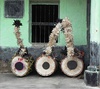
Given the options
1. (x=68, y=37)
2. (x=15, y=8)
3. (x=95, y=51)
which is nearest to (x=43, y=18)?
(x=15, y=8)

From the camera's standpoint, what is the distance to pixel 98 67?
8273 millimetres

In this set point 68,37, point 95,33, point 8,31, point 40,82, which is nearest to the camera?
point 95,33

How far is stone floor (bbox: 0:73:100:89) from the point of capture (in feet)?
26.5

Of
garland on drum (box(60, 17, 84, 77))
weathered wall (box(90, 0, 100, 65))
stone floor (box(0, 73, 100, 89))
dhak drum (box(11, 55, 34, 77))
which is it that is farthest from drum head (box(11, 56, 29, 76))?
weathered wall (box(90, 0, 100, 65))

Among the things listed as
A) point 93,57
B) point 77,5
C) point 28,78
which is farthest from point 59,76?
point 77,5

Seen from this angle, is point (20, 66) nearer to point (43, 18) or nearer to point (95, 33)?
point (43, 18)

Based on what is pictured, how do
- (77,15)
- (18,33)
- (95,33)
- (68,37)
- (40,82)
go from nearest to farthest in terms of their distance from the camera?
(95,33) → (40,82) → (68,37) → (18,33) → (77,15)

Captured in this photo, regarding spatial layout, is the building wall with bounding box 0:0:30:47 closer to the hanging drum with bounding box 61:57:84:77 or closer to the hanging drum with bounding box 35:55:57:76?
the hanging drum with bounding box 35:55:57:76

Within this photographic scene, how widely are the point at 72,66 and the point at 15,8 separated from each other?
2.76 m

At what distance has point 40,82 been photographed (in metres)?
8.62

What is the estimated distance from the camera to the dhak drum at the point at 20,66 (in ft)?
30.6

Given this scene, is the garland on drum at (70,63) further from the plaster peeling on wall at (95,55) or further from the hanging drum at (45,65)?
the plaster peeling on wall at (95,55)

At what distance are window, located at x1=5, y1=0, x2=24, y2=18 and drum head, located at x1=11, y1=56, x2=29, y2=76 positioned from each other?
5.31ft

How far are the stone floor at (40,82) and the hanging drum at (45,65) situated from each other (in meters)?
0.17
